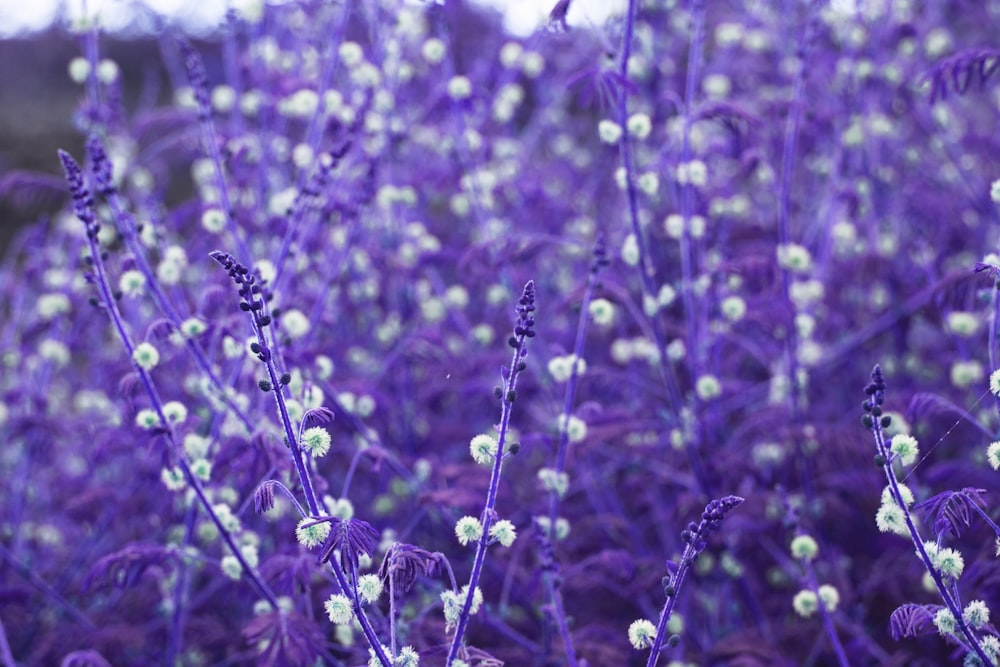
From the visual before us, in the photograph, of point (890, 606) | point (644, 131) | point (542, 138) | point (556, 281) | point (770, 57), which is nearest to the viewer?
point (644, 131)

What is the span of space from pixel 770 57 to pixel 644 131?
3838 mm

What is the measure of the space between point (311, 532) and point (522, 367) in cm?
75

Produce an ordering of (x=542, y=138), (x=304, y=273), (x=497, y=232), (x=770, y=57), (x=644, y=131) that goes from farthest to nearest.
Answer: (x=542, y=138), (x=770, y=57), (x=304, y=273), (x=497, y=232), (x=644, y=131)

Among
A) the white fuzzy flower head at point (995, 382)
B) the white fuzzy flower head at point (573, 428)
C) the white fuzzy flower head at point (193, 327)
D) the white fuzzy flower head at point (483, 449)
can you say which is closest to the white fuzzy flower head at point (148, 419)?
the white fuzzy flower head at point (193, 327)

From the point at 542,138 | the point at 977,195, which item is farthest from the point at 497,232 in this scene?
the point at 542,138

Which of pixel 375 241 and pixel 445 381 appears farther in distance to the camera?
pixel 375 241

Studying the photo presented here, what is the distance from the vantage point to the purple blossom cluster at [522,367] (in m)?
3.14

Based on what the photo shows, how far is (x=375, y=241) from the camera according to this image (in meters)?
5.43

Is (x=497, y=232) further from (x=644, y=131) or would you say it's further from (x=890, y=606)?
(x=890, y=606)

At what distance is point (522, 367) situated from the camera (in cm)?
252

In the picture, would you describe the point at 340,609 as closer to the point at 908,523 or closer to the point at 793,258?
the point at 908,523

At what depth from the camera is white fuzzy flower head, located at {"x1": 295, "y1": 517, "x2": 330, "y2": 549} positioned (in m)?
2.42

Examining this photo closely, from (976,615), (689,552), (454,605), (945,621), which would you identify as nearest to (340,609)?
(454,605)

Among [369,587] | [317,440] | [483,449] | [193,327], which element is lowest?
[369,587]
